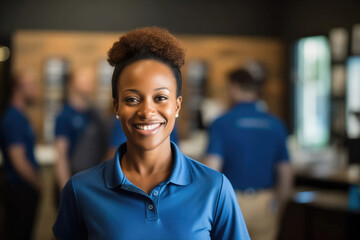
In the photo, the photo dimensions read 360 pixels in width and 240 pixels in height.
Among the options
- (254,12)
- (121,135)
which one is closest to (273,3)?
(254,12)

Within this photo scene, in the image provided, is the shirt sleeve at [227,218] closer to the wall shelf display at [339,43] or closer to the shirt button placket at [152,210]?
the shirt button placket at [152,210]

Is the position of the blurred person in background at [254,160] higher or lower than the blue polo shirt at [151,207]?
lower

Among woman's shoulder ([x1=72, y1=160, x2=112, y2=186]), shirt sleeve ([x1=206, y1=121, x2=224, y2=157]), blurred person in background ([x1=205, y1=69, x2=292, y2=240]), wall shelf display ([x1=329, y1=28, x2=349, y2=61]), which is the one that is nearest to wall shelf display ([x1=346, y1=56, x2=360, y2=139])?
wall shelf display ([x1=329, y1=28, x2=349, y2=61])

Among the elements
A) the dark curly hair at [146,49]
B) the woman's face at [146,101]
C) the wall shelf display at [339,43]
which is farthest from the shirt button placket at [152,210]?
the wall shelf display at [339,43]

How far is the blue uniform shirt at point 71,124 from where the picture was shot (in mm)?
3820

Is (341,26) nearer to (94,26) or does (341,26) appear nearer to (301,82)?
(301,82)

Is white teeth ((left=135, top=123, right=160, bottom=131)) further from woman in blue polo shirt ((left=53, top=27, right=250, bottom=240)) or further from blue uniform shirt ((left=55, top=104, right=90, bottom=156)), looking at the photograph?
blue uniform shirt ((left=55, top=104, right=90, bottom=156))

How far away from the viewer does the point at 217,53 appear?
752 centimetres

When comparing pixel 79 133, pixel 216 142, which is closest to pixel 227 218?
pixel 216 142

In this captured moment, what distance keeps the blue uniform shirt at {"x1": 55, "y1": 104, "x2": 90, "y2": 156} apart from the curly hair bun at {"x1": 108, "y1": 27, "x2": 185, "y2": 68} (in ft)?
9.28

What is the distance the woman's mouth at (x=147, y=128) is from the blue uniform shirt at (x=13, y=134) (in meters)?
2.99

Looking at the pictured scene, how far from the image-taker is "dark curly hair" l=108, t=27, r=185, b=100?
1.01 metres

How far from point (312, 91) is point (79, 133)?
4.37 metres

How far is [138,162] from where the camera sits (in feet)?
3.43
